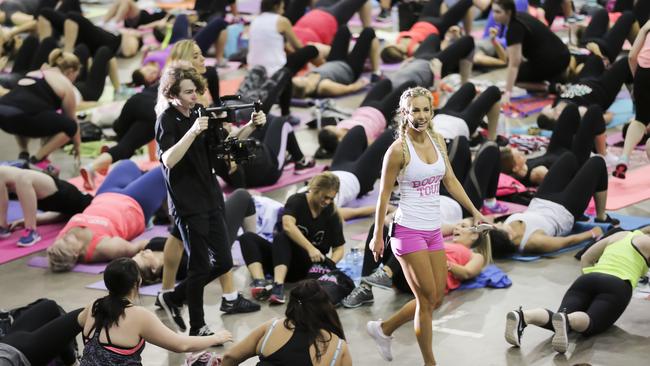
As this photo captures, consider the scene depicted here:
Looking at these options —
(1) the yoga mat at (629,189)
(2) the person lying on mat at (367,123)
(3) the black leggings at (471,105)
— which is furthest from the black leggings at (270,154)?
(1) the yoga mat at (629,189)

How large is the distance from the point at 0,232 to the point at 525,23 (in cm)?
500

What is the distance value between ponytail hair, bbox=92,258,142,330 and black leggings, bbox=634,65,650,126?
4.70 metres

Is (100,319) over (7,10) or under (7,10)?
over

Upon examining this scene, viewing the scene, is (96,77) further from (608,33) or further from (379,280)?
(379,280)

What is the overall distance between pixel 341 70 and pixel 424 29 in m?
1.45

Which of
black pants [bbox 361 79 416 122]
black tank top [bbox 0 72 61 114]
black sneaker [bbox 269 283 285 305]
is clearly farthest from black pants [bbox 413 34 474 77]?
black sneaker [bbox 269 283 285 305]

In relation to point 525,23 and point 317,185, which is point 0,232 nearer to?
point 317,185

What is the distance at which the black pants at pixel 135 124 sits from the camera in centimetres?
830

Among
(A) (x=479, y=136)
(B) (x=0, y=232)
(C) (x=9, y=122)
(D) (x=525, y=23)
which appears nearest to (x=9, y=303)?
(B) (x=0, y=232)

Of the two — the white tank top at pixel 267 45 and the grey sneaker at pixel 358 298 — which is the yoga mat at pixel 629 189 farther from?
the white tank top at pixel 267 45

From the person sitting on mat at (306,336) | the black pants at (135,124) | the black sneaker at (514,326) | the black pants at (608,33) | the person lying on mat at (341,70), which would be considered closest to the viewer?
the person sitting on mat at (306,336)

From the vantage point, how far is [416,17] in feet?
40.5

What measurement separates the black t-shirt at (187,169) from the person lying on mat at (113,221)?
1.48 metres

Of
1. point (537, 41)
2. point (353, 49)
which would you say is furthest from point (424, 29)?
point (537, 41)
